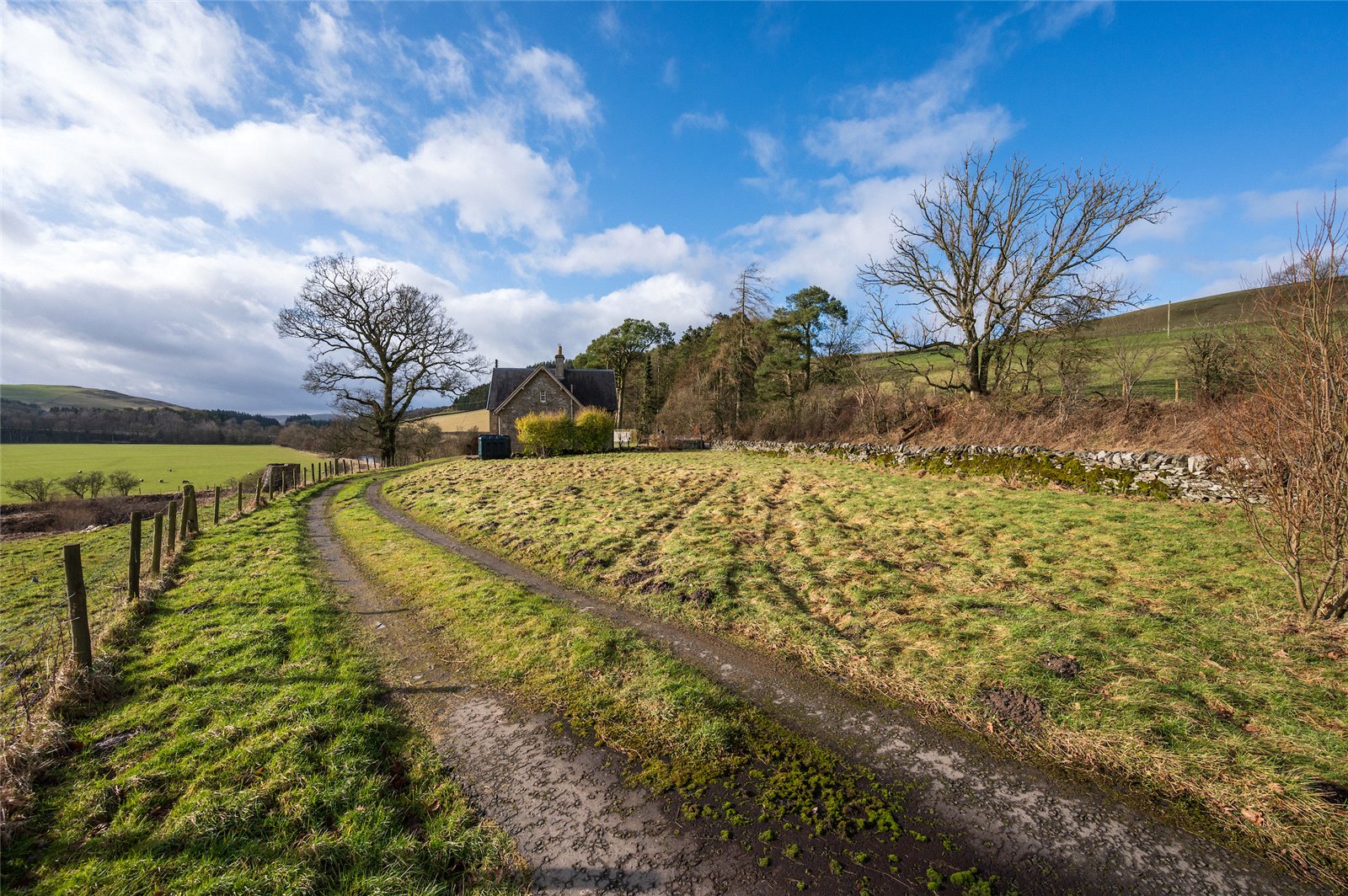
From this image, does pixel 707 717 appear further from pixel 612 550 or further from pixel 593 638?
pixel 612 550

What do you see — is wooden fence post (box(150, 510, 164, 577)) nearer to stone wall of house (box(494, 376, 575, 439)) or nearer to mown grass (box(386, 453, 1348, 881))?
mown grass (box(386, 453, 1348, 881))

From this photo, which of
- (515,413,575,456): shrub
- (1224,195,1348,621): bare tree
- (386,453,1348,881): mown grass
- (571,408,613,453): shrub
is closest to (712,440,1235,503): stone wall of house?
(386,453,1348,881): mown grass

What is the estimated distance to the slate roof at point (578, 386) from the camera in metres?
44.3

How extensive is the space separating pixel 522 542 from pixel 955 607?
834 cm

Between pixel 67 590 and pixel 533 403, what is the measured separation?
37.4 m

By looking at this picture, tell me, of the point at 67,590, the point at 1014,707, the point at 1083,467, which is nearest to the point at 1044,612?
the point at 1014,707

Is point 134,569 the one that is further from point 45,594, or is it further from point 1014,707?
point 1014,707

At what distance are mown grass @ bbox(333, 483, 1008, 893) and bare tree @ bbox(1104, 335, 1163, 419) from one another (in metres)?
16.9

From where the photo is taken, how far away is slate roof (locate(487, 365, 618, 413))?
44344 millimetres

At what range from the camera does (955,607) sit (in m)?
6.63

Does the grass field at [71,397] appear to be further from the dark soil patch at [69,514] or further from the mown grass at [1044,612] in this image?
the mown grass at [1044,612]

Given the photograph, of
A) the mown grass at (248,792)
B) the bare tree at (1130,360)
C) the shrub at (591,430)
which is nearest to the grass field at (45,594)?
the mown grass at (248,792)

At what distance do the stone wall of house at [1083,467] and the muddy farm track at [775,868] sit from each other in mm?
8067

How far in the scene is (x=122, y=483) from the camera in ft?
99.5
